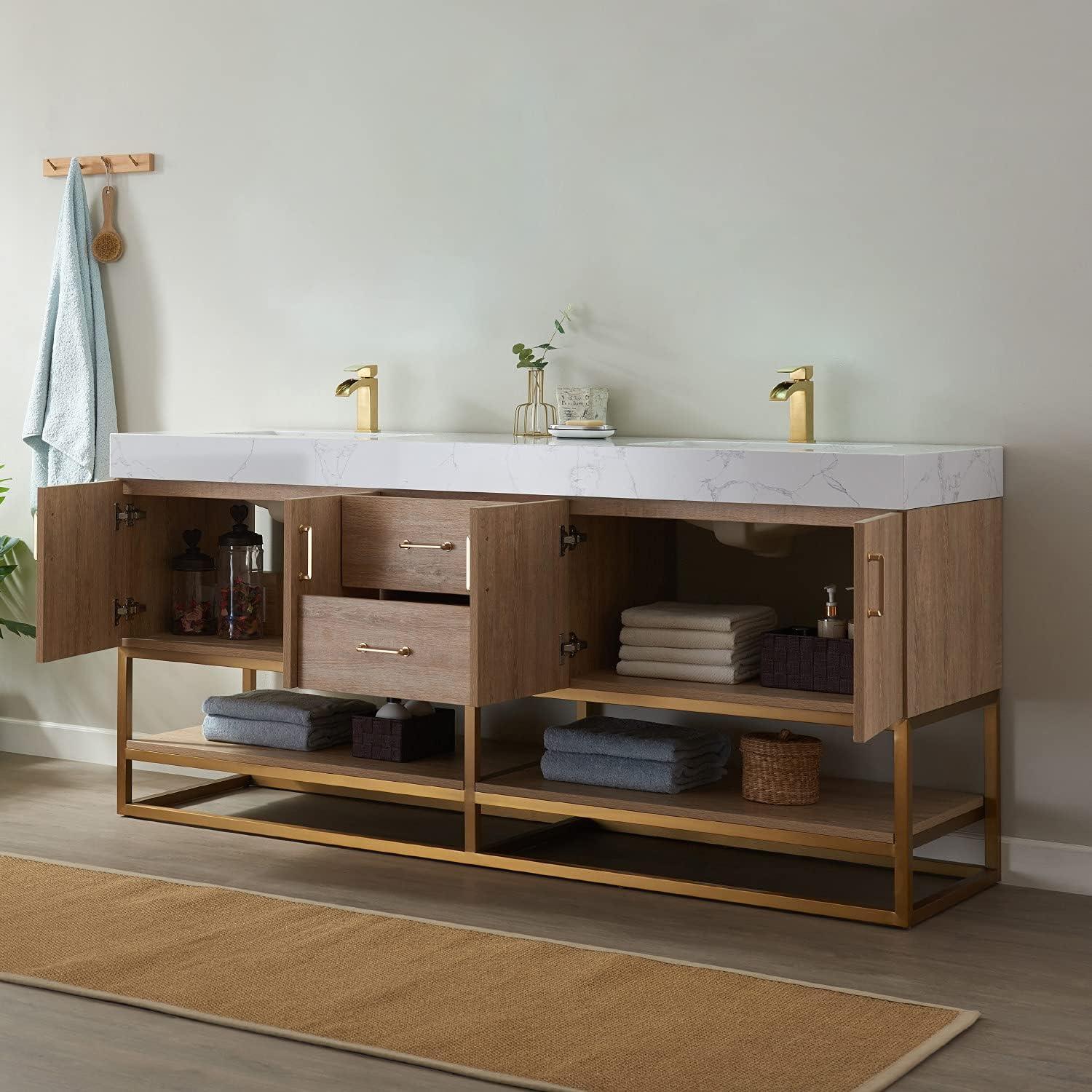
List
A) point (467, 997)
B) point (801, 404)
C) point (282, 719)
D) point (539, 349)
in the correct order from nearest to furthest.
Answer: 1. point (467, 997)
2. point (801, 404)
3. point (282, 719)
4. point (539, 349)

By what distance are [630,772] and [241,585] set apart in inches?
43.0

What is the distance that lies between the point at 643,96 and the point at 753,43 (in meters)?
0.27

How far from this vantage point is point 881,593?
8.93ft

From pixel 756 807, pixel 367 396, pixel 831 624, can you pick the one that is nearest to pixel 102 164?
pixel 367 396

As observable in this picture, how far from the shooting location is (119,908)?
2.97m

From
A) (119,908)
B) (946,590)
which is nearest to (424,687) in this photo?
(119,908)

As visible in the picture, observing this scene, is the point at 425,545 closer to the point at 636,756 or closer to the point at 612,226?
the point at 636,756

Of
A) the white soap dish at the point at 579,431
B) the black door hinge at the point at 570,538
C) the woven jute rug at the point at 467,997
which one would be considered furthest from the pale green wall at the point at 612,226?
the woven jute rug at the point at 467,997

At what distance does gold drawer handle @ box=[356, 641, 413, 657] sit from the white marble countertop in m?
0.35

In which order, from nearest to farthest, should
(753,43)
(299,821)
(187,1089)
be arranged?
(187,1089), (753,43), (299,821)

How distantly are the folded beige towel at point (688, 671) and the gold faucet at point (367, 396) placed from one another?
0.96m

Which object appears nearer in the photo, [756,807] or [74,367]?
[756,807]

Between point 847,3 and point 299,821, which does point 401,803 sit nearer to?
point 299,821

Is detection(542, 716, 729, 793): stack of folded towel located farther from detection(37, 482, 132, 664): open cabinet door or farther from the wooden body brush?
the wooden body brush
